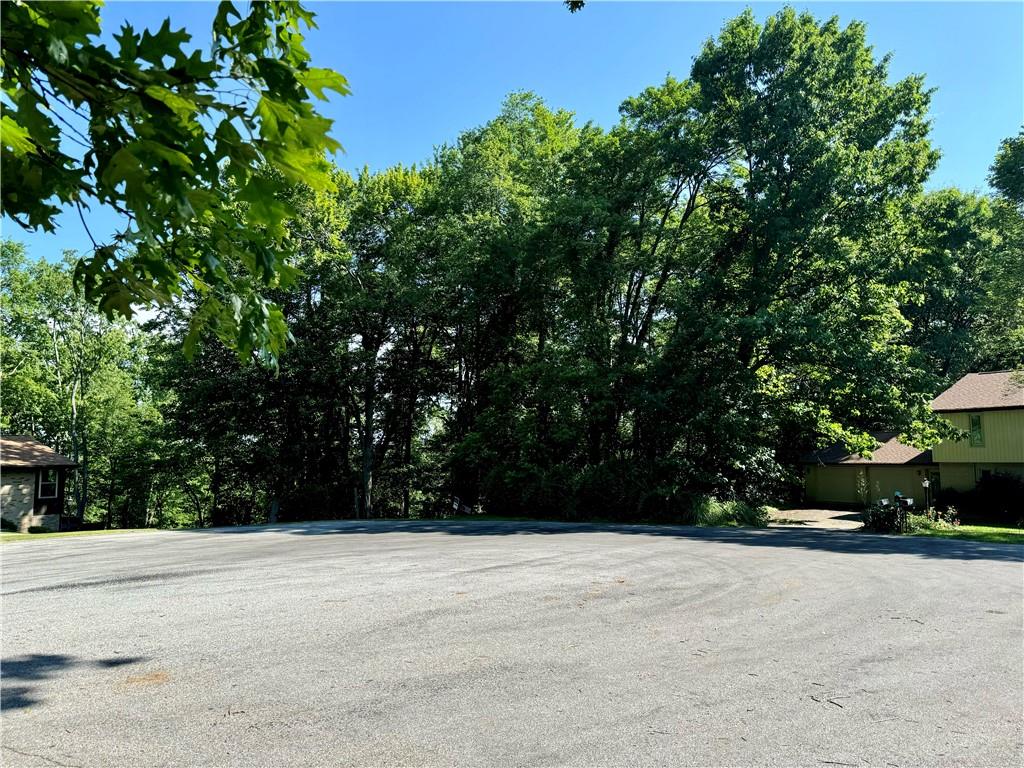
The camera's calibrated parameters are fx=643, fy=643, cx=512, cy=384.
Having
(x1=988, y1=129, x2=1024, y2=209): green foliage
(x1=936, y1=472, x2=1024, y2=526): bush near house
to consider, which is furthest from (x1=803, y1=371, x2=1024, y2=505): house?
(x1=988, y1=129, x2=1024, y2=209): green foliage

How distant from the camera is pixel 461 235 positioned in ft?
91.8

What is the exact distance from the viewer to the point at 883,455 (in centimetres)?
3356

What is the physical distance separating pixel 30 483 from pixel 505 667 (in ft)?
111

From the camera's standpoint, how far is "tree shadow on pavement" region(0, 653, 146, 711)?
13.2 ft

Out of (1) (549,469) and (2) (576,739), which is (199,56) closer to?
(2) (576,739)

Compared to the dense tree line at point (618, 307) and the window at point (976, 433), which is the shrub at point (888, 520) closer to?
the dense tree line at point (618, 307)

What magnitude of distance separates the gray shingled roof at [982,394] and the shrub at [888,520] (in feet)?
36.9

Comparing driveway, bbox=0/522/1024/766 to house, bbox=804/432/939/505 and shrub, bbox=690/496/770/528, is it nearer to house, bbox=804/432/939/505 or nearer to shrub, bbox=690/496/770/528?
shrub, bbox=690/496/770/528

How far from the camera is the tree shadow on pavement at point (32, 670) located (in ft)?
13.2

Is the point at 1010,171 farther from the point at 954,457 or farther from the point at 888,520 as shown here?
the point at 888,520

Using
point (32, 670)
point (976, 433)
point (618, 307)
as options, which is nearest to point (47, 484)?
point (618, 307)

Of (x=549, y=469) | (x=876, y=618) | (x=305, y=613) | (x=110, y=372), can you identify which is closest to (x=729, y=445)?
(x=549, y=469)

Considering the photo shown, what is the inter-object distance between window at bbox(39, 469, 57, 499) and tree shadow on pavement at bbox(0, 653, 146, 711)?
104ft

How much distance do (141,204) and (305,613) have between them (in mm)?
5331
